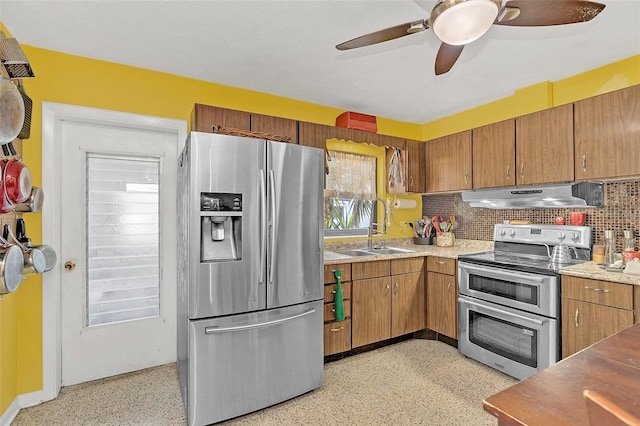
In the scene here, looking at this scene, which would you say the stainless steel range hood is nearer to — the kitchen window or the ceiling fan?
the kitchen window

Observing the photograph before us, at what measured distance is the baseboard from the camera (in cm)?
190

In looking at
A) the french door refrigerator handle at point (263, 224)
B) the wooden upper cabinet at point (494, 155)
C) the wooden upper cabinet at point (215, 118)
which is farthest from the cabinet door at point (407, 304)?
the wooden upper cabinet at point (215, 118)

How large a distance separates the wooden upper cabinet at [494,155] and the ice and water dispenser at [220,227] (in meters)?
2.43

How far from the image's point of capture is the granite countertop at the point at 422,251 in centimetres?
280

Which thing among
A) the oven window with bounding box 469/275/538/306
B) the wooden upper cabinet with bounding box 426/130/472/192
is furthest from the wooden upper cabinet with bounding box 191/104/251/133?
the oven window with bounding box 469/275/538/306

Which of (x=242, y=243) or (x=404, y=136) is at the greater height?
(x=404, y=136)

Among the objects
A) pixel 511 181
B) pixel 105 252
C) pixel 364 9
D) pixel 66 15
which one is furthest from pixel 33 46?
pixel 511 181

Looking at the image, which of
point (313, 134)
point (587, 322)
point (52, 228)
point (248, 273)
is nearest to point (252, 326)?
point (248, 273)

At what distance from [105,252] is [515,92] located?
3.95 metres

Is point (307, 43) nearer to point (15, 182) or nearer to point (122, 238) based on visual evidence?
point (15, 182)

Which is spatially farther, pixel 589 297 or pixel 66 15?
pixel 589 297

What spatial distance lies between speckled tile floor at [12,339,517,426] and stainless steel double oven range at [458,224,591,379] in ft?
0.66

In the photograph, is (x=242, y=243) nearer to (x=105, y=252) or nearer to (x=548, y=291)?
(x=105, y=252)

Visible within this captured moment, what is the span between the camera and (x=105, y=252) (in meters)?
2.50
